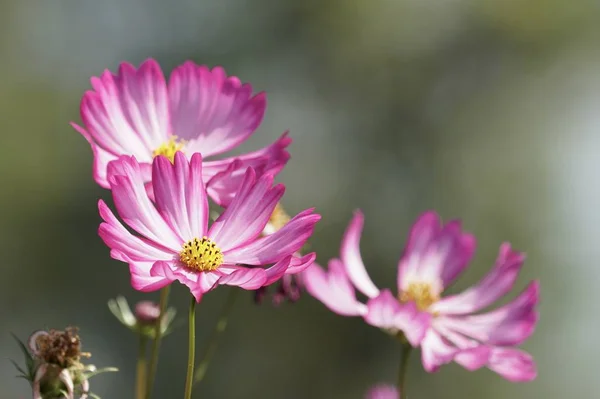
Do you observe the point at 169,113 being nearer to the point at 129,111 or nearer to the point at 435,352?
the point at 129,111

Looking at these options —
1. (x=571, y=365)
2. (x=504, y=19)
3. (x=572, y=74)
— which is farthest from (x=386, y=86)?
(x=571, y=365)

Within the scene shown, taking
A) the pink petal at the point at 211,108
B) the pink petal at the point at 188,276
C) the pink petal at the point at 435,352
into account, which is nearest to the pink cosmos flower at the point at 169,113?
the pink petal at the point at 211,108

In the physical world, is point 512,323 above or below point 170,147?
below

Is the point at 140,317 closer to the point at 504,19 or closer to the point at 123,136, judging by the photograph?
the point at 123,136

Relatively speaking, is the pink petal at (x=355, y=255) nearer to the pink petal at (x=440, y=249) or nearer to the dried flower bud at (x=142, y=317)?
the pink petal at (x=440, y=249)

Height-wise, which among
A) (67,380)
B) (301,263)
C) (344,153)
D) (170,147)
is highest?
(344,153)

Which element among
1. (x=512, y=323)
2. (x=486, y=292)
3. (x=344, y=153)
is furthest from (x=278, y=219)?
(x=344, y=153)
